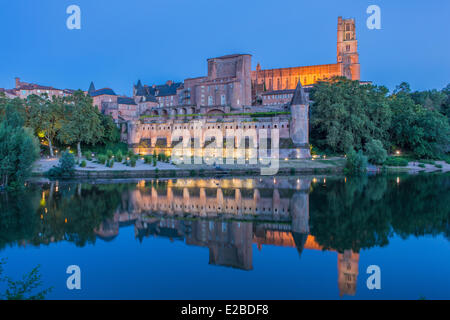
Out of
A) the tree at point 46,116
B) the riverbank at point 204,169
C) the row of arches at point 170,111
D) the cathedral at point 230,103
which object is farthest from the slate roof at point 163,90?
the riverbank at point 204,169

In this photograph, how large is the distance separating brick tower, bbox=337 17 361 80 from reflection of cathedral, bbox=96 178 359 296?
50.2 metres

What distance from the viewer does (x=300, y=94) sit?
4103cm

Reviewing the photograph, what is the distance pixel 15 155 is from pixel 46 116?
1883 cm

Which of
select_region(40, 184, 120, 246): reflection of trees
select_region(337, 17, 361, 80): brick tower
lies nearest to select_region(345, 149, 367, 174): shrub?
select_region(40, 184, 120, 246): reflection of trees

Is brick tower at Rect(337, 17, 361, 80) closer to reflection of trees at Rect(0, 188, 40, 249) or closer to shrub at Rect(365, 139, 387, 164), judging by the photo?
shrub at Rect(365, 139, 387, 164)

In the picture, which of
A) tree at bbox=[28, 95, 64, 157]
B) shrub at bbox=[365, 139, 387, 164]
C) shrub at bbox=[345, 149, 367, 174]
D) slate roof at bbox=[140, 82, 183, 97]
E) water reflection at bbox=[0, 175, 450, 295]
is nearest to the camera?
water reflection at bbox=[0, 175, 450, 295]

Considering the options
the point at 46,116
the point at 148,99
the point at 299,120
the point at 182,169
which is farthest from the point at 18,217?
the point at 148,99

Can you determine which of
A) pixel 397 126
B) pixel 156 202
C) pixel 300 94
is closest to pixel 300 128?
pixel 300 94

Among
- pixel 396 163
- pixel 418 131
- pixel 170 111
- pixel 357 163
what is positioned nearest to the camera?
pixel 357 163

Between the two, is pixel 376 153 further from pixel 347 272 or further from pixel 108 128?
pixel 108 128

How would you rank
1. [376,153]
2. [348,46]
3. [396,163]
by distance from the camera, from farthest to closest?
1. [348,46]
2. [396,163]
3. [376,153]

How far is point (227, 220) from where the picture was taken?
46.5 feet

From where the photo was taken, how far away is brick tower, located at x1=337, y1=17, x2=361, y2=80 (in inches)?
2557
